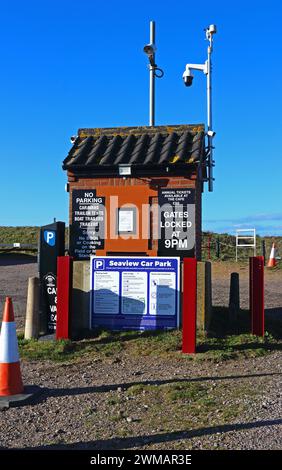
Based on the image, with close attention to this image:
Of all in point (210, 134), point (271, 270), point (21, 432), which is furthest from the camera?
point (271, 270)

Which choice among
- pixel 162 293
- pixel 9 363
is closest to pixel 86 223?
pixel 162 293

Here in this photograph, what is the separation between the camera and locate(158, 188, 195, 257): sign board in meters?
8.87

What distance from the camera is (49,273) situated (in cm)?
906

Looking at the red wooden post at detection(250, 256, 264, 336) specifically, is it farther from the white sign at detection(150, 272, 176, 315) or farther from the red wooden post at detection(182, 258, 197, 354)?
the red wooden post at detection(182, 258, 197, 354)

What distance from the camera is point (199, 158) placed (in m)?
8.87

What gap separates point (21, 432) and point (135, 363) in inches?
109

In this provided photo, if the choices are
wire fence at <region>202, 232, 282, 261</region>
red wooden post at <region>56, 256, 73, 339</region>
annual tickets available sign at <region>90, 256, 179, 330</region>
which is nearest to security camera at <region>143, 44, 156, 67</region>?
annual tickets available sign at <region>90, 256, 179, 330</region>

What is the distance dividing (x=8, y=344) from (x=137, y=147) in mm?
4456

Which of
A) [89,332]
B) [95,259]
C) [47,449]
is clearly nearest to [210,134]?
[95,259]

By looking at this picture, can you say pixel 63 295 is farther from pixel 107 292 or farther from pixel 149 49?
pixel 149 49

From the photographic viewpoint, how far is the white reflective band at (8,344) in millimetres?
6035

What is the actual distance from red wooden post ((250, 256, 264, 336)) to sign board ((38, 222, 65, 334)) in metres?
3.07

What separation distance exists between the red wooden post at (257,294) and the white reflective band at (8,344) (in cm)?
415
